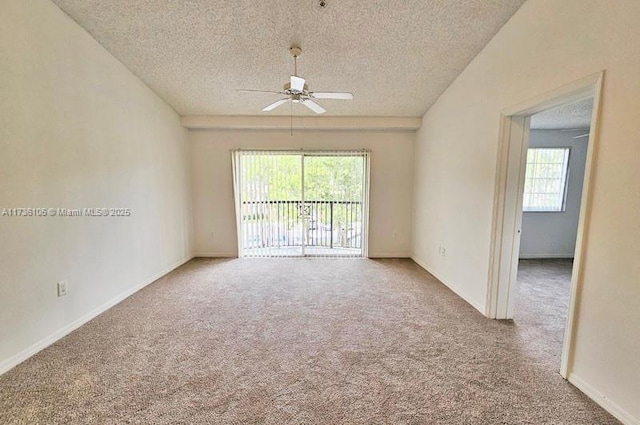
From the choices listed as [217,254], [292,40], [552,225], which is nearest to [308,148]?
[292,40]

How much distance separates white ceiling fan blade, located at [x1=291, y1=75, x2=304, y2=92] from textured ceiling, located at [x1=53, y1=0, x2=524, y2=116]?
61 cm

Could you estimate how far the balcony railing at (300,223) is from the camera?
15.5ft

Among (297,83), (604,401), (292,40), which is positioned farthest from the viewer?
(292,40)

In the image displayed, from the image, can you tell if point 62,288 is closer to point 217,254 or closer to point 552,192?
point 217,254

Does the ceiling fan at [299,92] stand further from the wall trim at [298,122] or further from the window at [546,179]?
the window at [546,179]

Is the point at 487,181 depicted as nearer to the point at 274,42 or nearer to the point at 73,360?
the point at 274,42

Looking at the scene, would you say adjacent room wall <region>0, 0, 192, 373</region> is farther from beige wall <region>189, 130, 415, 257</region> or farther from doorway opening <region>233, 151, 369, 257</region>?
doorway opening <region>233, 151, 369, 257</region>

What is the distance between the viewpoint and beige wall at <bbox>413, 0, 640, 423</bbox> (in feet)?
4.61

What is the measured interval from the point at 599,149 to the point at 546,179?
3.99 meters

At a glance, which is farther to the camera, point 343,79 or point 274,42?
point 343,79

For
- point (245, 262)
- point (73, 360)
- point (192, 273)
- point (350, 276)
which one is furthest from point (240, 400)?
point (245, 262)

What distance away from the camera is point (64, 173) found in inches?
89.0

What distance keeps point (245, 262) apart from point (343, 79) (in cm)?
312

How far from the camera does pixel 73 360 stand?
192 centimetres
